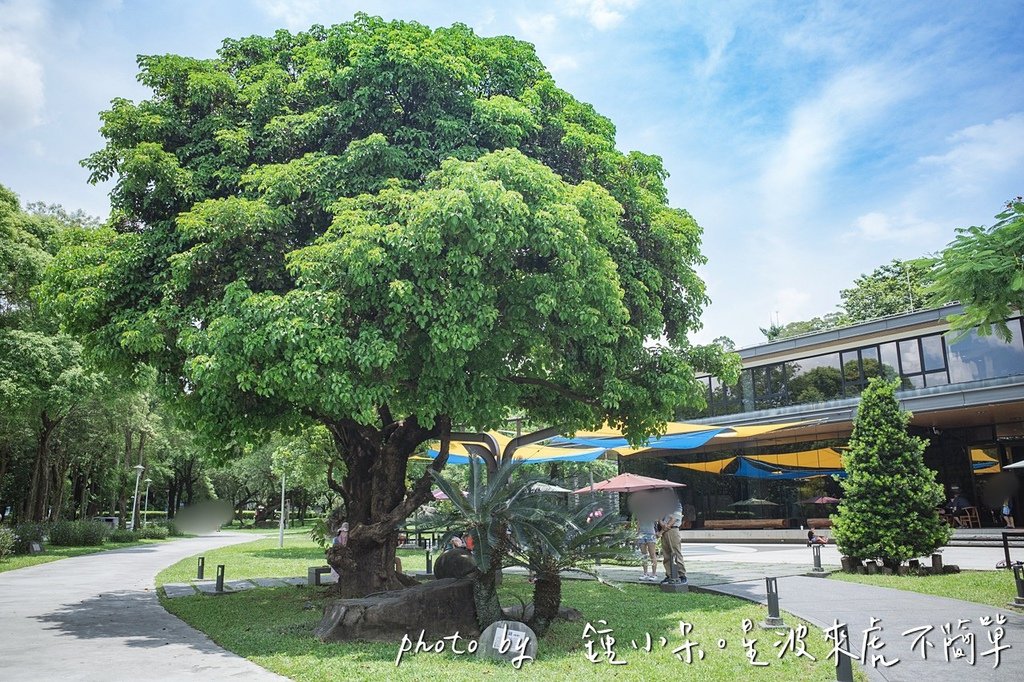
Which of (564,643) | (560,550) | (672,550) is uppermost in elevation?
(560,550)

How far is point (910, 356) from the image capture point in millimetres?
26562

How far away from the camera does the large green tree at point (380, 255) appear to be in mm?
10336

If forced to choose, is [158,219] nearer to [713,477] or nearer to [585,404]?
[585,404]

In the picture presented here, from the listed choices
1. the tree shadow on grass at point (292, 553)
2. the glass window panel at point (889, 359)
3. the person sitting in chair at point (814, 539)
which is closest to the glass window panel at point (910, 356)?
the glass window panel at point (889, 359)

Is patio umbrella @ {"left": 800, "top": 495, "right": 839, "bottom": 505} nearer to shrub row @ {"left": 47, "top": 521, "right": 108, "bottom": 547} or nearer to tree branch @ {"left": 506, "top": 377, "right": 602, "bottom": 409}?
tree branch @ {"left": 506, "top": 377, "right": 602, "bottom": 409}

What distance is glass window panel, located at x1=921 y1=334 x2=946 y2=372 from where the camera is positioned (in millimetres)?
25609

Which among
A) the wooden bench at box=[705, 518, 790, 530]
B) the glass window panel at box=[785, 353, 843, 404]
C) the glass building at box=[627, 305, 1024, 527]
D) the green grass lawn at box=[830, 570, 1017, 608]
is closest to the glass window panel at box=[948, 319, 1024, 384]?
the glass building at box=[627, 305, 1024, 527]

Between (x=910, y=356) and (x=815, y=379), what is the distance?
392 centimetres

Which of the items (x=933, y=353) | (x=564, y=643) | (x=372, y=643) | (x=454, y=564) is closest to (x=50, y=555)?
(x=454, y=564)

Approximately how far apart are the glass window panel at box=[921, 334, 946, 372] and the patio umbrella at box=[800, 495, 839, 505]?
584 centimetres

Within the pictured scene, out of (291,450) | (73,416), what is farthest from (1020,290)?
(73,416)

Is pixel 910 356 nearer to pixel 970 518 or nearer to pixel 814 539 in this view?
pixel 970 518

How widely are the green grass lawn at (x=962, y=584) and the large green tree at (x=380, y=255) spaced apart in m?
5.22

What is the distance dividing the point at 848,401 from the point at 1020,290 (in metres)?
18.9
